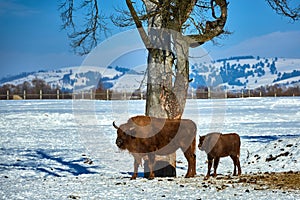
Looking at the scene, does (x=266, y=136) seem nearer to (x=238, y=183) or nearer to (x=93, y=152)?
(x=93, y=152)

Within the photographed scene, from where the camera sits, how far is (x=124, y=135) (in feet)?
41.5

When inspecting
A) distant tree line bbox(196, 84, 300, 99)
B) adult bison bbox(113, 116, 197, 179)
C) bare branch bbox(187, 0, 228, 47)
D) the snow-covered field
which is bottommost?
the snow-covered field

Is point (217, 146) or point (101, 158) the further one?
point (101, 158)

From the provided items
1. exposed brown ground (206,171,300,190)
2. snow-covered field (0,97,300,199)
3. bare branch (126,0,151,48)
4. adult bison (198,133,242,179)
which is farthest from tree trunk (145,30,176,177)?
exposed brown ground (206,171,300,190)

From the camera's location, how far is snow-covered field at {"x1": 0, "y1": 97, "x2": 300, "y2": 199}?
10781 mm

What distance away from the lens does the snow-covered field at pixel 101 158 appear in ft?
35.4

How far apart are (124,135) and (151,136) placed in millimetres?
734

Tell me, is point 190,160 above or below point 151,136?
below

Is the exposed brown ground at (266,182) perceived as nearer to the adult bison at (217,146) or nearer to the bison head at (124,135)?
the adult bison at (217,146)

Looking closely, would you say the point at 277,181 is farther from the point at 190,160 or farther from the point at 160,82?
the point at 160,82

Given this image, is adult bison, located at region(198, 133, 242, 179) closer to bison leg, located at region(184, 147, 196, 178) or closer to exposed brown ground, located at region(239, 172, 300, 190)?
bison leg, located at region(184, 147, 196, 178)

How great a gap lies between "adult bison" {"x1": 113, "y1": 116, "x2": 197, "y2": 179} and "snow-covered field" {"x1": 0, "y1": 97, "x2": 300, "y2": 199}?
0.78 metres

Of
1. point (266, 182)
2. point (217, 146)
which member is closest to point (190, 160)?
point (217, 146)

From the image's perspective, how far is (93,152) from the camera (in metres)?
24.2
